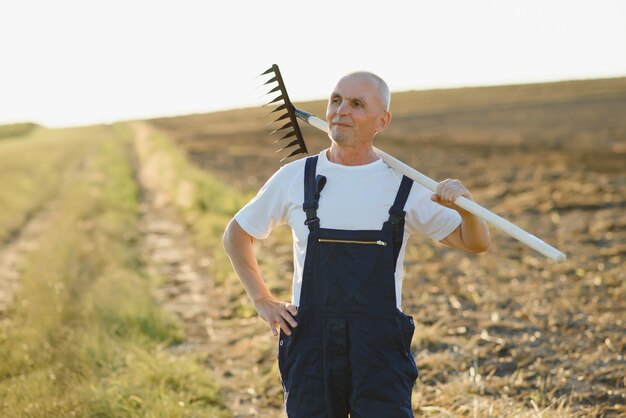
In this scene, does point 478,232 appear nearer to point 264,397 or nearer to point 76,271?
point 264,397

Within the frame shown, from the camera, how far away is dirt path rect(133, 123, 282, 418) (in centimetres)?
530

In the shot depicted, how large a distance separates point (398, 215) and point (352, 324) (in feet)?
1.44

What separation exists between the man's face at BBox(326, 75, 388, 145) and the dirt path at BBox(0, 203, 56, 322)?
5608 millimetres

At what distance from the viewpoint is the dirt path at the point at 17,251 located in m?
8.66

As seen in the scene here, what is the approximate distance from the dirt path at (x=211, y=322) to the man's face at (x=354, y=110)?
259 cm

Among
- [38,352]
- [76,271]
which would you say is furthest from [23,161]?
[38,352]

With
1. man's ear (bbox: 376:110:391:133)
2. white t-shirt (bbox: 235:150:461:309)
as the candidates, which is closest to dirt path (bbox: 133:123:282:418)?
white t-shirt (bbox: 235:150:461:309)

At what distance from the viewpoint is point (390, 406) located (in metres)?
2.83

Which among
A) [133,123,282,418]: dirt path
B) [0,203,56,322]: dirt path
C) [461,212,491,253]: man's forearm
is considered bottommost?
[133,123,282,418]: dirt path

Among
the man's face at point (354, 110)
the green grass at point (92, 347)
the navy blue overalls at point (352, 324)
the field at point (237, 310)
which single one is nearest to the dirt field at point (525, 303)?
the field at point (237, 310)

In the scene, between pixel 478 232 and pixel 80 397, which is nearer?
pixel 478 232

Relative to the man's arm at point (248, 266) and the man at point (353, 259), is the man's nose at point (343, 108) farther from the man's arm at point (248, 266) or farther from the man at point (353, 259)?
the man's arm at point (248, 266)

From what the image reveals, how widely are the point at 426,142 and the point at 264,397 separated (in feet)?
87.1

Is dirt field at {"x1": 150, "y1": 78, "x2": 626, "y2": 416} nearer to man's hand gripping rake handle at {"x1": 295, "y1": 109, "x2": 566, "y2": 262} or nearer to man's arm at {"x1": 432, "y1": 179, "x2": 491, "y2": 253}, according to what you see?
man's arm at {"x1": 432, "y1": 179, "x2": 491, "y2": 253}
